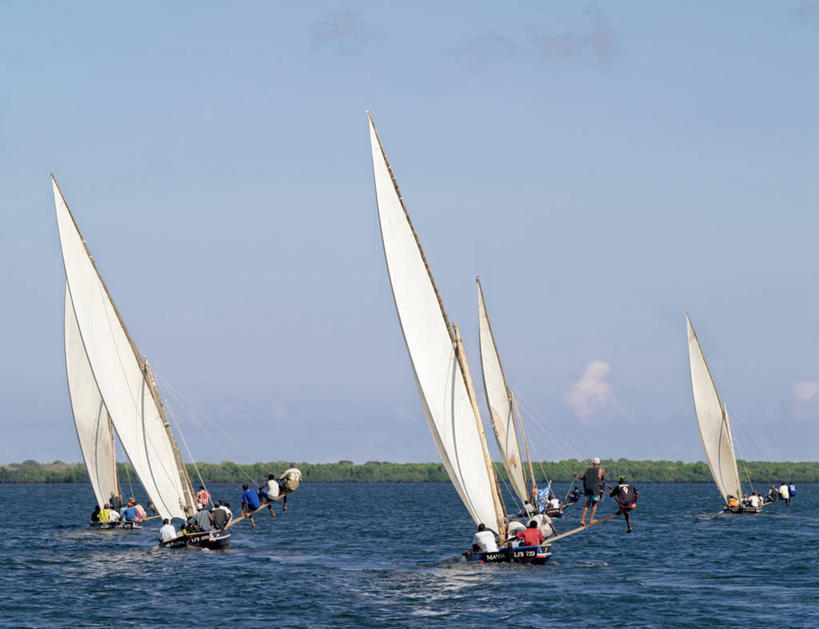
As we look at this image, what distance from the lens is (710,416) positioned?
86.4m

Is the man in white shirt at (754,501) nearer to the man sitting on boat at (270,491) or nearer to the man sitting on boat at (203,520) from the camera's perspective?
the man sitting on boat at (270,491)

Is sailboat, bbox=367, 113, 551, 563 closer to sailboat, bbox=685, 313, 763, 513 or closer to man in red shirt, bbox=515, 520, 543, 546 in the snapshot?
man in red shirt, bbox=515, 520, 543, 546

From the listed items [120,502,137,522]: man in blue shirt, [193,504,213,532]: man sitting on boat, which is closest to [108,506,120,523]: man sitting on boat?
[120,502,137,522]: man in blue shirt

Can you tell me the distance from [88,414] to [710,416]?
1768 inches

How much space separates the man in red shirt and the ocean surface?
3.76ft

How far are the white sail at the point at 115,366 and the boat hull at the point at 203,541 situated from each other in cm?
300

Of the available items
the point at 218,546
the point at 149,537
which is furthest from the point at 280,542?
the point at 218,546

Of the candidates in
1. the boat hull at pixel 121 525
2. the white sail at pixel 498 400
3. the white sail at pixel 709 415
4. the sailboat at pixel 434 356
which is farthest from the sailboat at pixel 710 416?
the sailboat at pixel 434 356

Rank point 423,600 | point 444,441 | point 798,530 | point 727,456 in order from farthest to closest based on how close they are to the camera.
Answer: point 727,456 → point 798,530 → point 444,441 → point 423,600

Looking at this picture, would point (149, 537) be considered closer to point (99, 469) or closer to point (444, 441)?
point (99, 469)

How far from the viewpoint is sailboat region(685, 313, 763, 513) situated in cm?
8588

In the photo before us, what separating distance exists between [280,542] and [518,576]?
2310 centimetres

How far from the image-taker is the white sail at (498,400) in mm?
75500

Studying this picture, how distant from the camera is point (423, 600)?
38938 mm
